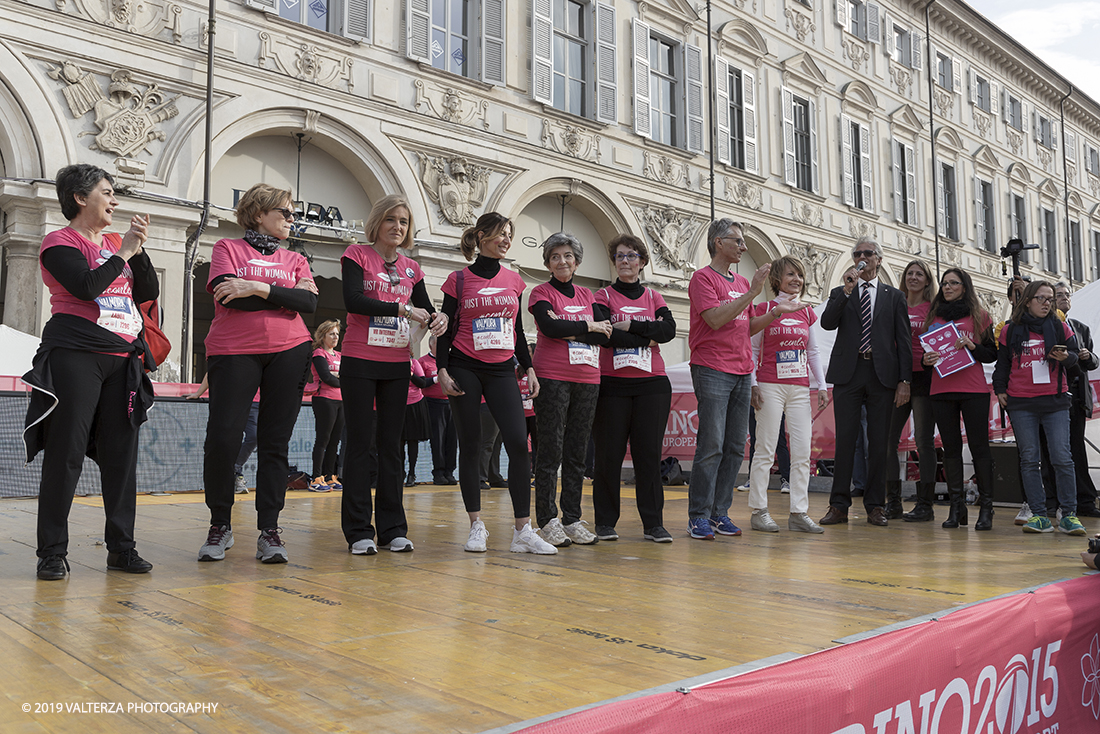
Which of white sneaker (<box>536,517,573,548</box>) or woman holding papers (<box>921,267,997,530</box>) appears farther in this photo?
woman holding papers (<box>921,267,997,530</box>)

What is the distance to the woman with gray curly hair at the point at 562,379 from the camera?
4375 millimetres

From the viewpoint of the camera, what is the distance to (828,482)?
9.13 meters

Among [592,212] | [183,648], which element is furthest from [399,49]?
[183,648]

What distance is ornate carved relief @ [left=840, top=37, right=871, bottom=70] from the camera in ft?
71.6

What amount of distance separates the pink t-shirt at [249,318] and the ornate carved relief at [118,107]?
8.14m

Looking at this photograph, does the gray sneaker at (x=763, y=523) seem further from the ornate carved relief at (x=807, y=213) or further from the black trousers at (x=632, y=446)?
the ornate carved relief at (x=807, y=213)

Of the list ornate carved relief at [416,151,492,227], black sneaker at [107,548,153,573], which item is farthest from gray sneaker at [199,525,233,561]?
ornate carved relief at [416,151,492,227]

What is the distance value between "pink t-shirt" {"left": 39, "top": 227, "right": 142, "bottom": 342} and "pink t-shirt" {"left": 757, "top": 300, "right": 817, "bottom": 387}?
3330 mm

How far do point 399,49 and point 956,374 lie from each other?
399 inches

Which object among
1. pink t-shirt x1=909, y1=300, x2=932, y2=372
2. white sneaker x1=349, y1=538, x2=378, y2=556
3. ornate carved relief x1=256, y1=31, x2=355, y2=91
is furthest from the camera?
ornate carved relief x1=256, y1=31, x2=355, y2=91

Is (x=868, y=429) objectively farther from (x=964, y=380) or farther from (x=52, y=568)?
(x=52, y=568)

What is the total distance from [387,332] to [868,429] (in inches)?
129

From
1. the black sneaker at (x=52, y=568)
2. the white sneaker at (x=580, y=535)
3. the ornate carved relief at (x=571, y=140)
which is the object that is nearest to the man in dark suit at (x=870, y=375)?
the white sneaker at (x=580, y=535)

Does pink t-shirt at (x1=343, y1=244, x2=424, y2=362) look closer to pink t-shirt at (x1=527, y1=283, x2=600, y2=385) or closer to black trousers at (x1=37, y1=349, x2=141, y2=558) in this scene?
pink t-shirt at (x1=527, y1=283, x2=600, y2=385)
